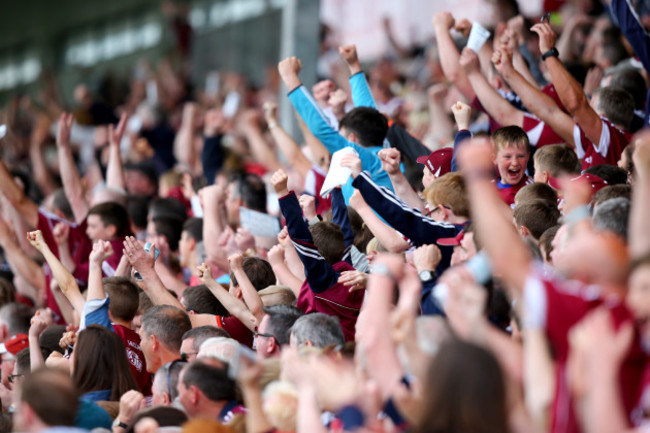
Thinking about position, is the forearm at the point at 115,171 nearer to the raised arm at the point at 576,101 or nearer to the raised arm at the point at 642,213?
the raised arm at the point at 576,101

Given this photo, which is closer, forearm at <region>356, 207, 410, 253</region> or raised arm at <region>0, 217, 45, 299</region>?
forearm at <region>356, 207, 410, 253</region>

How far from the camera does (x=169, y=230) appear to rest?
7.78m

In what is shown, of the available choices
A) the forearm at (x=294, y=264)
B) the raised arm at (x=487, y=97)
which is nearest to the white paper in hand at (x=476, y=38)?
the raised arm at (x=487, y=97)

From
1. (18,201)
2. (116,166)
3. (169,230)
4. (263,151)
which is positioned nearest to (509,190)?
(169,230)

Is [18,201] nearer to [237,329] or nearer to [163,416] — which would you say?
[237,329]

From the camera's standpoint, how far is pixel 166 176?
9938 mm

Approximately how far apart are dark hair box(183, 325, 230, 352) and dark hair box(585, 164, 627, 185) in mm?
2283

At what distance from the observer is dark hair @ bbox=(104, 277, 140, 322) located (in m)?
5.80

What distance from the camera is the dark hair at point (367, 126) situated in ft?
21.8

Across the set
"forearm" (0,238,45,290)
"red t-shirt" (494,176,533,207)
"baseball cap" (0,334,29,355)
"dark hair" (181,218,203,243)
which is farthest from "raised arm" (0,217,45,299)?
"red t-shirt" (494,176,533,207)

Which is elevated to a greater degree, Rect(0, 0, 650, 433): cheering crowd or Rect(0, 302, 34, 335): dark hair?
Rect(0, 0, 650, 433): cheering crowd

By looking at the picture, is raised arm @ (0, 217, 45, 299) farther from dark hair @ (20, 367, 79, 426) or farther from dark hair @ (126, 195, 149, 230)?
dark hair @ (20, 367, 79, 426)

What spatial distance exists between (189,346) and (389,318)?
5.66ft

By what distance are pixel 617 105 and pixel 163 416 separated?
3.90 meters
